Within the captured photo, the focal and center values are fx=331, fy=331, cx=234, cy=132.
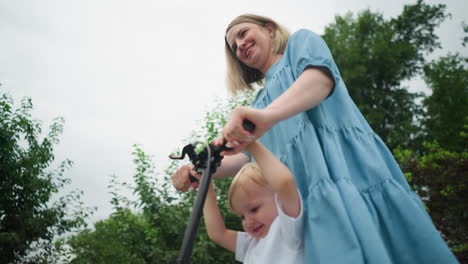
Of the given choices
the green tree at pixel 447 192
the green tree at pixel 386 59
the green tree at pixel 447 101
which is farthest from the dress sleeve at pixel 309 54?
the green tree at pixel 386 59

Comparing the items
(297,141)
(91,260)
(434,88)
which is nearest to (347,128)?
(297,141)

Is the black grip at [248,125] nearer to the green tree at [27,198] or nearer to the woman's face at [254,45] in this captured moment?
the woman's face at [254,45]

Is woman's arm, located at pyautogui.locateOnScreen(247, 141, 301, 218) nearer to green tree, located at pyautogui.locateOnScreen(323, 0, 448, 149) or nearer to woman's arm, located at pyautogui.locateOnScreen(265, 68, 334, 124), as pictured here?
woman's arm, located at pyautogui.locateOnScreen(265, 68, 334, 124)

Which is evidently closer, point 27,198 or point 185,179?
point 185,179

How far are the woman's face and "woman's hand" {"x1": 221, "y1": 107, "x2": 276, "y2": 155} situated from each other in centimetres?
92

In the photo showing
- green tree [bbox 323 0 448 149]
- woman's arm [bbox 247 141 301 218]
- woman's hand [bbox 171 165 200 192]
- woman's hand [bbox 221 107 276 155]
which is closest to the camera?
woman's hand [bbox 221 107 276 155]

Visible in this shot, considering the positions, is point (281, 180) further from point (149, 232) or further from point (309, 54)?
point (149, 232)

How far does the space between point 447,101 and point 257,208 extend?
63.6 ft

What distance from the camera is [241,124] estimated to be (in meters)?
1.09

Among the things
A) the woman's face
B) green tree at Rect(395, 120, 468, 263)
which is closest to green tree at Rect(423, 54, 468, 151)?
green tree at Rect(395, 120, 468, 263)

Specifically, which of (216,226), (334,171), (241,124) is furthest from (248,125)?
(216,226)

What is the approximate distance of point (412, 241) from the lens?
3.75 feet

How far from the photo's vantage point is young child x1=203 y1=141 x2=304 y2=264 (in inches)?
48.7

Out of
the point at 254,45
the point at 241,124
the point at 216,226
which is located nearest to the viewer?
the point at 241,124
